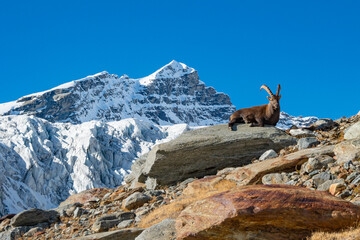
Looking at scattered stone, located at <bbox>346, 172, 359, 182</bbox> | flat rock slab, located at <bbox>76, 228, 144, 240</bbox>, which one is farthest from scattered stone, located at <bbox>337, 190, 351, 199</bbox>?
flat rock slab, located at <bbox>76, 228, 144, 240</bbox>

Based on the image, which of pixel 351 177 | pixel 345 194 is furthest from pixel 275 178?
pixel 345 194

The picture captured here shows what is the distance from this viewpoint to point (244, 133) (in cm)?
1969

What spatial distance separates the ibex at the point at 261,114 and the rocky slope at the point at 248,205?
130 centimetres

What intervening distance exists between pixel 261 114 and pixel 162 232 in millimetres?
13332

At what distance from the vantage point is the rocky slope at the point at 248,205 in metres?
8.06

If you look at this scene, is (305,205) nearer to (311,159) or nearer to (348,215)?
(348,215)

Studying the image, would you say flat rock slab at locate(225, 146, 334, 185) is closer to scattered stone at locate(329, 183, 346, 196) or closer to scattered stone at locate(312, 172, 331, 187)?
scattered stone at locate(312, 172, 331, 187)

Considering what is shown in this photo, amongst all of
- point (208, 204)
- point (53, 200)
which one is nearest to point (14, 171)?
point (53, 200)

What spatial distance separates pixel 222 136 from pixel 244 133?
1.15 meters

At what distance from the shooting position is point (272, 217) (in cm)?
805

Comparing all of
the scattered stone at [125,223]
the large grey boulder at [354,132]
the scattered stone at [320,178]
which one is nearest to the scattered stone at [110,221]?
the scattered stone at [125,223]

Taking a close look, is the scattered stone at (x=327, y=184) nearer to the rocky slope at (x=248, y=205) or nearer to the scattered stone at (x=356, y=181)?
the rocky slope at (x=248, y=205)

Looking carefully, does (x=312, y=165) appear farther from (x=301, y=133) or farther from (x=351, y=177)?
→ (x=301, y=133)

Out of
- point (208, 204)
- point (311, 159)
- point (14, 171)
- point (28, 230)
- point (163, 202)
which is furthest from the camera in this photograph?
point (14, 171)
